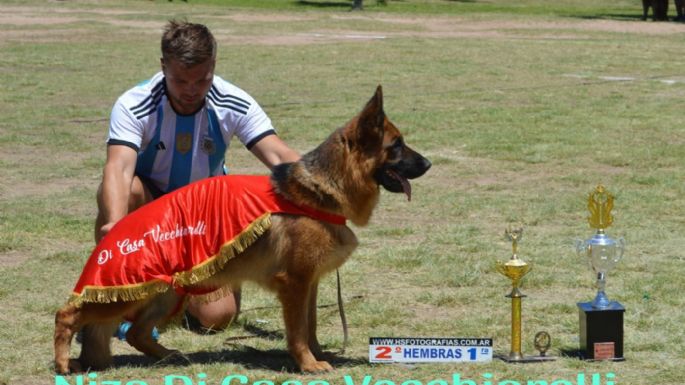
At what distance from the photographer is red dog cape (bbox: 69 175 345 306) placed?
525 cm

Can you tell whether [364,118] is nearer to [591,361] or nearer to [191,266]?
[191,266]

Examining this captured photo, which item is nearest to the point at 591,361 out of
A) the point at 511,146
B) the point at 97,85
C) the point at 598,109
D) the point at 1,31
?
the point at 511,146

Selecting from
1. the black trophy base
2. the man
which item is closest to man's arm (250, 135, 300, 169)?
the man

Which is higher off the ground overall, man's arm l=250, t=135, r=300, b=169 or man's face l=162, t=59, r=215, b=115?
man's face l=162, t=59, r=215, b=115

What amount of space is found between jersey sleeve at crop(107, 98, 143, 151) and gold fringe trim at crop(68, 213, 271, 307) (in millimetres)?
1065

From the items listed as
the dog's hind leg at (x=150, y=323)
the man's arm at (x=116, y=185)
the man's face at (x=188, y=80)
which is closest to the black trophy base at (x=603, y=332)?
the dog's hind leg at (x=150, y=323)

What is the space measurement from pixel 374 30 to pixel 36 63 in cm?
1273

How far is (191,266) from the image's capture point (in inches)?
209

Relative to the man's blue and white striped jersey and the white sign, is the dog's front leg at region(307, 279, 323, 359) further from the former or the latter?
the man's blue and white striped jersey

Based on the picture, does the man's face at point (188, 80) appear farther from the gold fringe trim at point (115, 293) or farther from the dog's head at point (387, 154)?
the gold fringe trim at point (115, 293)

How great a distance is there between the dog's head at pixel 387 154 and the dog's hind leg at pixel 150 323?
1.25 meters

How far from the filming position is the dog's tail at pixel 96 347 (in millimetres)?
5422

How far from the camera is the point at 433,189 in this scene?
34.4 feet

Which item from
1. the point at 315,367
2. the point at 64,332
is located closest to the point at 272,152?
the point at 315,367
